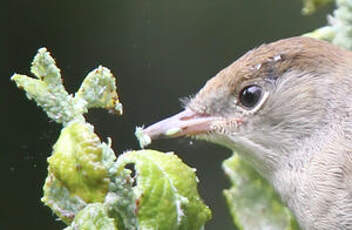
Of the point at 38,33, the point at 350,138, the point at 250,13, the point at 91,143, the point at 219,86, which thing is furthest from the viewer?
the point at 250,13

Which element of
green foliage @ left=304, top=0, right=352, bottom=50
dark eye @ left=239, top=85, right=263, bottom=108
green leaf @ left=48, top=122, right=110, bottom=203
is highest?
green foliage @ left=304, top=0, right=352, bottom=50

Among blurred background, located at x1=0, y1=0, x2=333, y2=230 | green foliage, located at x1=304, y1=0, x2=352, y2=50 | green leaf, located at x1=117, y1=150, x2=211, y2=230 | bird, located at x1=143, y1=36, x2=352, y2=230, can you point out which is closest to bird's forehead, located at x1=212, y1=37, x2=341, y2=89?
bird, located at x1=143, y1=36, x2=352, y2=230

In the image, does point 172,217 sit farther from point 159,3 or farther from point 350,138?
point 159,3

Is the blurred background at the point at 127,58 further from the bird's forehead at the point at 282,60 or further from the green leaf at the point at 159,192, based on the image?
the bird's forehead at the point at 282,60

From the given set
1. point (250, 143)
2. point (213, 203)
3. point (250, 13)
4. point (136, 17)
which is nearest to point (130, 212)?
point (250, 143)

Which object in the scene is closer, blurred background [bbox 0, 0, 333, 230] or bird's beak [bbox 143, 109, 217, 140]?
blurred background [bbox 0, 0, 333, 230]

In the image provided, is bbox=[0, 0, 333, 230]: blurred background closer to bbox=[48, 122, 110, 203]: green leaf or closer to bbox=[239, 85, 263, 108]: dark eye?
bbox=[48, 122, 110, 203]: green leaf

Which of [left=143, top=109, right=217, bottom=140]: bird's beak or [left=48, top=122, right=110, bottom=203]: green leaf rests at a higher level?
[left=143, top=109, right=217, bottom=140]: bird's beak

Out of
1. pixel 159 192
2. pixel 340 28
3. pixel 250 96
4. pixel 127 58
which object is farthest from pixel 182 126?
pixel 127 58

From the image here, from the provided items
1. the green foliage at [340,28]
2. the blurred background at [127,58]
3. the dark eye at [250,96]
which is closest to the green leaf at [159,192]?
the blurred background at [127,58]
